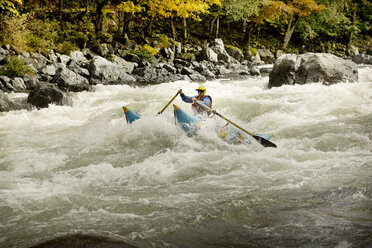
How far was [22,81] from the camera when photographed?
39.1 ft

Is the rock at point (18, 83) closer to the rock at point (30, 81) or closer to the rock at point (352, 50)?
the rock at point (30, 81)

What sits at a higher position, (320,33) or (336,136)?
(320,33)

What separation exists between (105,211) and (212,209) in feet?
3.85

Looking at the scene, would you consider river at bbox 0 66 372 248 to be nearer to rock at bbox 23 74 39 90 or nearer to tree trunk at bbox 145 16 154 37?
rock at bbox 23 74 39 90

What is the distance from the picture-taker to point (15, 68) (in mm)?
11914

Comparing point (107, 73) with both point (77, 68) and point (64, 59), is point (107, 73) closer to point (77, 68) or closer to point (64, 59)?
point (77, 68)

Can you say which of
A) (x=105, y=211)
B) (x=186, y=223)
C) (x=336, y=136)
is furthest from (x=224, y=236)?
(x=336, y=136)

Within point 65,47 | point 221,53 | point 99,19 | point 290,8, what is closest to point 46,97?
point 65,47

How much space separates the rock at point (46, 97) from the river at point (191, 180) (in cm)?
57

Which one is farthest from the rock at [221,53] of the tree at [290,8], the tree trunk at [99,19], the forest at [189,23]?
the tree trunk at [99,19]

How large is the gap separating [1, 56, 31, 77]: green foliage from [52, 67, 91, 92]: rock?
1125 mm

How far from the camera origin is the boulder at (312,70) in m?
11.6

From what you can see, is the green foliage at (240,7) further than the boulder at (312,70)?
Yes

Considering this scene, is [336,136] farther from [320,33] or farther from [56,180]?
[320,33]
